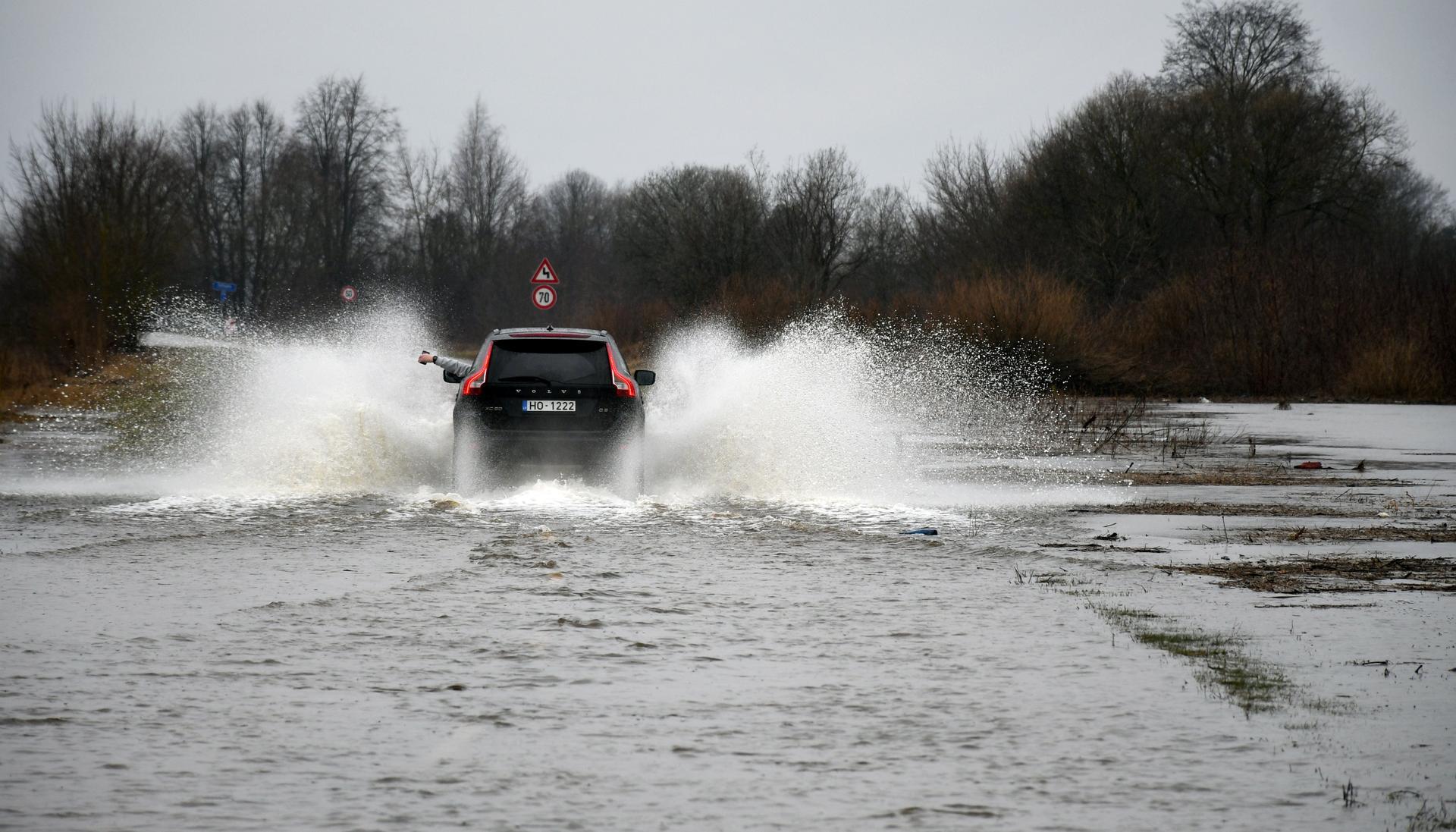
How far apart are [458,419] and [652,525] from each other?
260 centimetres

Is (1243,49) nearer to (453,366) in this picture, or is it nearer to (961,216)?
(961,216)

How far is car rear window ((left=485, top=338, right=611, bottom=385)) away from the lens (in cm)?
1365

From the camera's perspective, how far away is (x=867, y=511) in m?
13.2

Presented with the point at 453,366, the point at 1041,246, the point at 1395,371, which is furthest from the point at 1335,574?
the point at 1041,246

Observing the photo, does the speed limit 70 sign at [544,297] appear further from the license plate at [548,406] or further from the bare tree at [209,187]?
the bare tree at [209,187]

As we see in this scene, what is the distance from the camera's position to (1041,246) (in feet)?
174

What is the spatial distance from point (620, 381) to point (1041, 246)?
41.4 meters

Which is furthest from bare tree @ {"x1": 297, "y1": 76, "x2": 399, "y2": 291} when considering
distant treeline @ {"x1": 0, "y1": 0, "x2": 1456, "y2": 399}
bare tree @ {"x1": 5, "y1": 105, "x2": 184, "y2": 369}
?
bare tree @ {"x1": 5, "y1": 105, "x2": 184, "y2": 369}

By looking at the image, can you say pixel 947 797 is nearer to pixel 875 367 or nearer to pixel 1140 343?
pixel 875 367

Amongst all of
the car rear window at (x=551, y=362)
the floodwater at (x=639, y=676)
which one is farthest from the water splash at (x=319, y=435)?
the car rear window at (x=551, y=362)

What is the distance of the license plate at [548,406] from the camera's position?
13531mm

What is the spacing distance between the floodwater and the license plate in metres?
0.81

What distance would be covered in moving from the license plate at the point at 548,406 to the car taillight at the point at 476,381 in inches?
16.4

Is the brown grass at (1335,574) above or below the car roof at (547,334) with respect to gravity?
below
